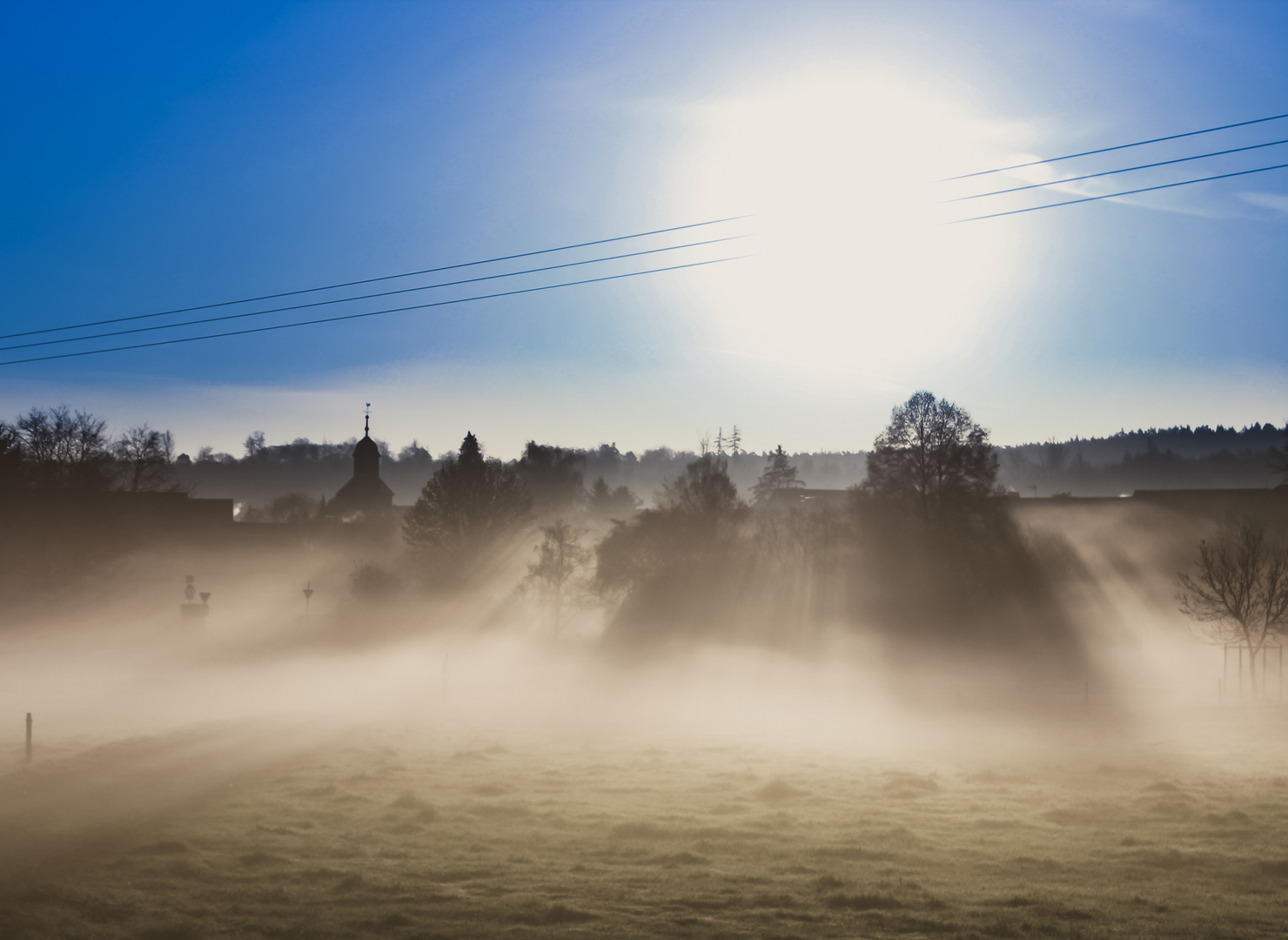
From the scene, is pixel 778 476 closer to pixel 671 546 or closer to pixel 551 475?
pixel 551 475

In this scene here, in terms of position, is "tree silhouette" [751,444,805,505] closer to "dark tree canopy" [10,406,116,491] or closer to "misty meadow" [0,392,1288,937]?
"misty meadow" [0,392,1288,937]

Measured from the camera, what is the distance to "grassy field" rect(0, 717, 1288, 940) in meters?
13.1

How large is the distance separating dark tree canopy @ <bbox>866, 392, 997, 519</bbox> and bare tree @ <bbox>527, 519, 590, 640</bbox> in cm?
1791

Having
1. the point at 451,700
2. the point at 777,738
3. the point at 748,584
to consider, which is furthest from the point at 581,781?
the point at 748,584

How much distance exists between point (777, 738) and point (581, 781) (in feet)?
29.0

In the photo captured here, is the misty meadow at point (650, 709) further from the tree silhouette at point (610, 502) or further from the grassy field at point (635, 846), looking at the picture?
the tree silhouette at point (610, 502)

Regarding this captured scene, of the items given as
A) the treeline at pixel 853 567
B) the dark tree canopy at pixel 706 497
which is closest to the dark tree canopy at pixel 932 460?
the treeline at pixel 853 567

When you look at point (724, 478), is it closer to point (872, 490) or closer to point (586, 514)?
point (872, 490)

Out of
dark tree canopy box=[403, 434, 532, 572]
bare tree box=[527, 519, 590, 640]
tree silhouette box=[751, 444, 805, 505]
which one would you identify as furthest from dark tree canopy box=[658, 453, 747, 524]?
tree silhouette box=[751, 444, 805, 505]

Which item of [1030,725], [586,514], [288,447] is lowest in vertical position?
[1030,725]

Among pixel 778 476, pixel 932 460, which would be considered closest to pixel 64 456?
pixel 932 460

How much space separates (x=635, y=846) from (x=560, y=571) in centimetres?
4549

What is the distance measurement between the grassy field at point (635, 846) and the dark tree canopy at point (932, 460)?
107 ft

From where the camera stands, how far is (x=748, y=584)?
189 feet
